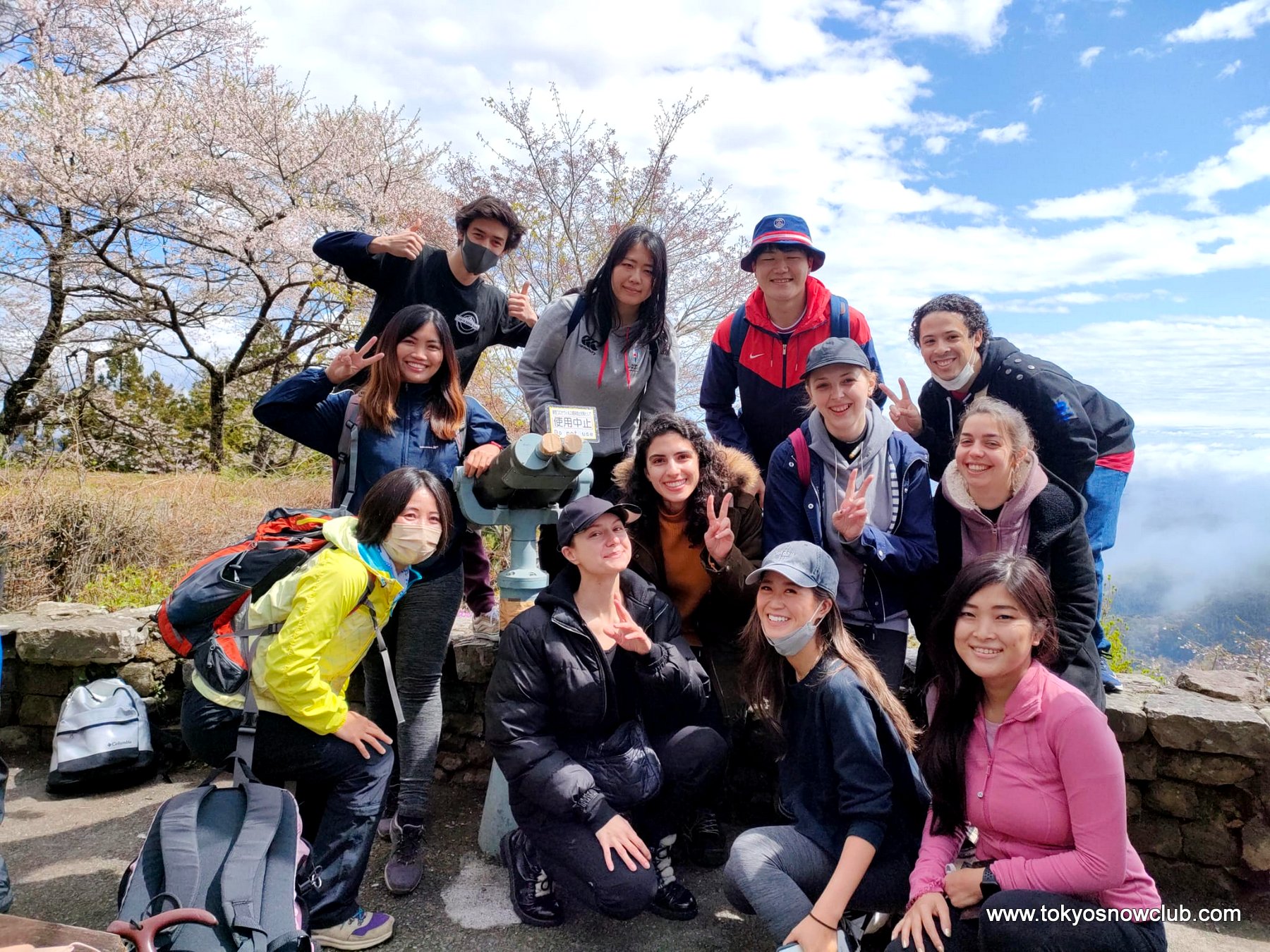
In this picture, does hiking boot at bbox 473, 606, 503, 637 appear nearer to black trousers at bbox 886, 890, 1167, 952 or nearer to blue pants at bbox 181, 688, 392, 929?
blue pants at bbox 181, 688, 392, 929

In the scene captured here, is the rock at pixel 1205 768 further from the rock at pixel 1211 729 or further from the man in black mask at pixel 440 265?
the man in black mask at pixel 440 265

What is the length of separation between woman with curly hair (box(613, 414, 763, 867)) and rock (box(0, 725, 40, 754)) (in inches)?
121

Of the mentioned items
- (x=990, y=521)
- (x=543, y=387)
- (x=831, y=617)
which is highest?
(x=543, y=387)

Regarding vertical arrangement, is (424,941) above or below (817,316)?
below

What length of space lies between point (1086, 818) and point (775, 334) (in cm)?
198

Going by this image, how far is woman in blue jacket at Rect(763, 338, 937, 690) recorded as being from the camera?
254cm

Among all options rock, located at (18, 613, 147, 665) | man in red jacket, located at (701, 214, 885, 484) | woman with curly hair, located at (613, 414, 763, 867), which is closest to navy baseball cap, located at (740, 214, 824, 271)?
man in red jacket, located at (701, 214, 885, 484)

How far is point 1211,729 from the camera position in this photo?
263cm

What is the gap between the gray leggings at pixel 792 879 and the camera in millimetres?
2002

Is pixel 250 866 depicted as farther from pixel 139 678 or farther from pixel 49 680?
pixel 49 680

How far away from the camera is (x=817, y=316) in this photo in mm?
3064

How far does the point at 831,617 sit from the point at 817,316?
136cm

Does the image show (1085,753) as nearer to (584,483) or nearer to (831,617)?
(831,617)

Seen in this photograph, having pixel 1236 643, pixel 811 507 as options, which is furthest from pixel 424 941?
pixel 1236 643
